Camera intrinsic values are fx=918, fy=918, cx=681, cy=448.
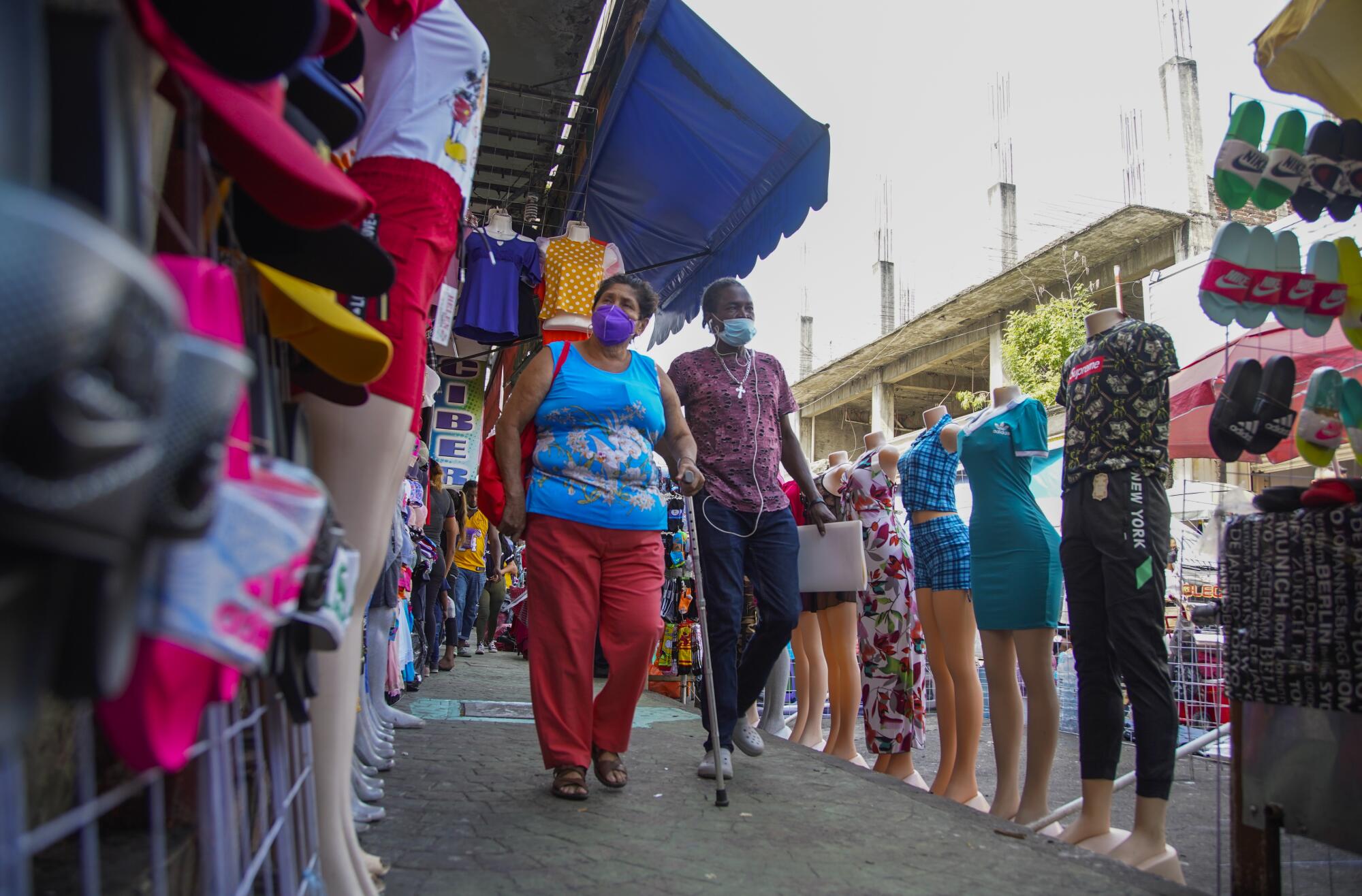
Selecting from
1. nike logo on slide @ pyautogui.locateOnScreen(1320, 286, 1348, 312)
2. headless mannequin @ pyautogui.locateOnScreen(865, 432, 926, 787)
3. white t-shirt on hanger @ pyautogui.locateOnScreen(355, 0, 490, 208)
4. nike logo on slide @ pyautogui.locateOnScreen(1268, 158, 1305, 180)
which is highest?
nike logo on slide @ pyautogui.locateOnScreen(1268, 158, 1305, 180)

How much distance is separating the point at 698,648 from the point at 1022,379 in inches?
537

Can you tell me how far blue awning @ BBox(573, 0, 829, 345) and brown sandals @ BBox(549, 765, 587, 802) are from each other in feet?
11.7

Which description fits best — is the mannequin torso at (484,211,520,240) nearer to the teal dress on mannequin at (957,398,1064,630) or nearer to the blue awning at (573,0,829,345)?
the blue awning at (573,0,829,345)

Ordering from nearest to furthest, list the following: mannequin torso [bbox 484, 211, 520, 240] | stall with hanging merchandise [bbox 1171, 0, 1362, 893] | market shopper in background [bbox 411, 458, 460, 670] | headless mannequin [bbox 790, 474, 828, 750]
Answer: stall with hanging merchandise [bbox 1171, 0, 1362, 893] → headless mannequin [bbox 790, 474, 828, 750] → mannequin torso [bbox 484, 211, 520, 240] → market shopper in background [bbox 411, 458, 460, 670]

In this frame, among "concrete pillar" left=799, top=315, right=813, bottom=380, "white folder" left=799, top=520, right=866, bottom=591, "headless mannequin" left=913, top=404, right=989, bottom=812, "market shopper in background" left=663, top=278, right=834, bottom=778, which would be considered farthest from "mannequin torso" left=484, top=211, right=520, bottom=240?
"concrete pillar" left=799, top=315, right=813, bottom=380

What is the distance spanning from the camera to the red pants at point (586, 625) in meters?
3.08

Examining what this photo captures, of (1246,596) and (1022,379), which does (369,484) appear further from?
(1022,379)

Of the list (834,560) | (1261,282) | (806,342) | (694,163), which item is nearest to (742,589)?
(834,560)

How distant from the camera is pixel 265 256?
1.25 m

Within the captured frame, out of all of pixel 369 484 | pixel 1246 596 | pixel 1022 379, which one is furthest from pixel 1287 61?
pixel 1022 379

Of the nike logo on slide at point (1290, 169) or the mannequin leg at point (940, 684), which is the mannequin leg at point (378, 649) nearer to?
the mannequin leg at point (940, 684)

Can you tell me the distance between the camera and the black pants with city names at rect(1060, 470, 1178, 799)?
9.59ft

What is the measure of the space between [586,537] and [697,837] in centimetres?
108

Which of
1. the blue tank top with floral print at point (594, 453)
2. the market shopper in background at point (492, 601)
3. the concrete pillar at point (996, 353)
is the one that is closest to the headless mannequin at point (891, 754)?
the blue tank top with floral print at point (594, 453)
